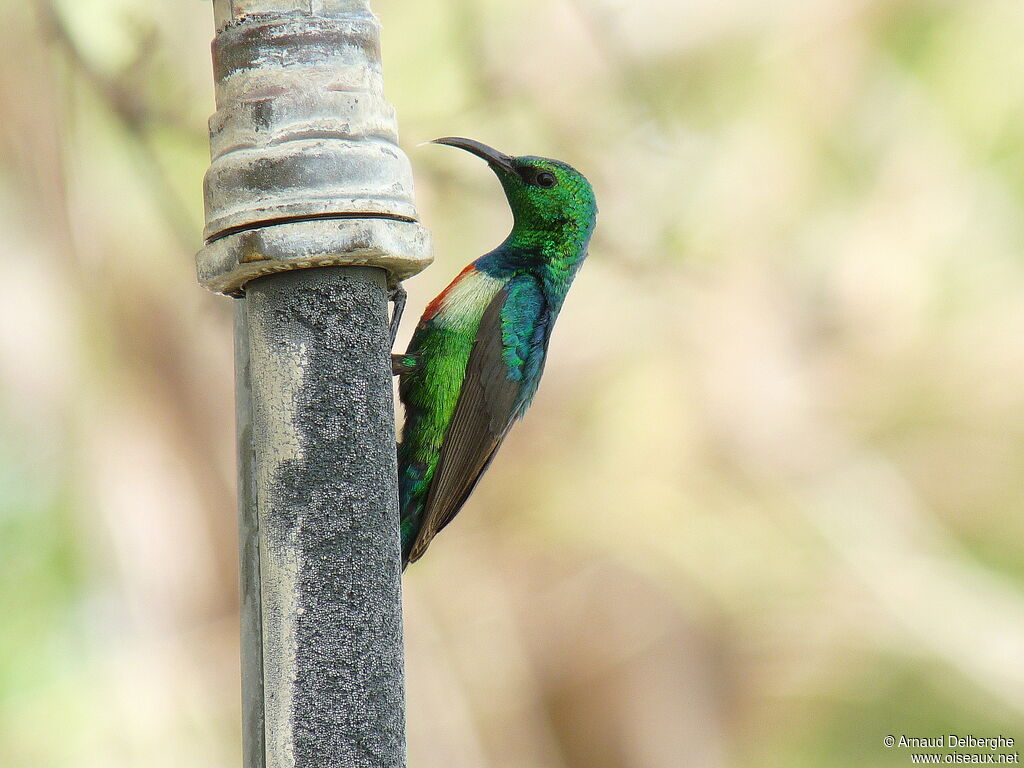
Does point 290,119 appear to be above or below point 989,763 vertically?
A: above

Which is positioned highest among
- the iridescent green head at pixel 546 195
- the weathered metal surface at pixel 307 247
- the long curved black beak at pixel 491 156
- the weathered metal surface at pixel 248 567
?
the long curved black beak at pixel 491 156

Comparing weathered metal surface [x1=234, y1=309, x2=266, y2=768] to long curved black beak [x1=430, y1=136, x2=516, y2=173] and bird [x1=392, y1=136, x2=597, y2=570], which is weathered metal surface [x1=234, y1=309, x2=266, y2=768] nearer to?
bird [x1=392, y1=136, x2=597, y2=570]

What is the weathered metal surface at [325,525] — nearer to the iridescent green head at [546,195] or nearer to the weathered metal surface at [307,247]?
the weathered metal surface at [307,247]

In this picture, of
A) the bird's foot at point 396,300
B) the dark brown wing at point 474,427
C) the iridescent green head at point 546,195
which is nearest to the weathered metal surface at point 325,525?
the bird's foot at point 396,300

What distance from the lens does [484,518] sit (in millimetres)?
6719

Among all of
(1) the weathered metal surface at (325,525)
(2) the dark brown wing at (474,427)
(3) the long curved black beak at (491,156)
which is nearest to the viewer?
(1) the weathered metal surface at (325,525)

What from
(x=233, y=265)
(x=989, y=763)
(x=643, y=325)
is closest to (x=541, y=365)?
(x=233, y=265)

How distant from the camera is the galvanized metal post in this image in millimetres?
2012

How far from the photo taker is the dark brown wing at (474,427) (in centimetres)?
361

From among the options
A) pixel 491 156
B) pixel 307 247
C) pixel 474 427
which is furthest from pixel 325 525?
pixel 491 156

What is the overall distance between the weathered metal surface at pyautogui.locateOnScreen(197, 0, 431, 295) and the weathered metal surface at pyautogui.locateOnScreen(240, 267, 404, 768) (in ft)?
0.28

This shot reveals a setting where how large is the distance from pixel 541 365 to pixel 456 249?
248 centimetres

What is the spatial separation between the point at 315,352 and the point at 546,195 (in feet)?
7.36

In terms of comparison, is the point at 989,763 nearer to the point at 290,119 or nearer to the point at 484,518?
the point at 484,518
